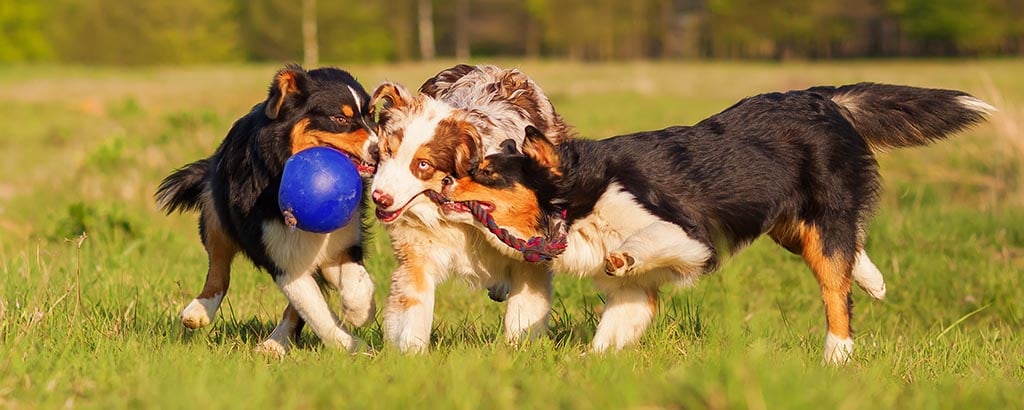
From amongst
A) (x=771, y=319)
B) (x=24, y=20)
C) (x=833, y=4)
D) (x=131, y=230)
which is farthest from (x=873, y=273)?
(x=24, y=20)

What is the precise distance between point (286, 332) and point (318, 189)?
4.45ft

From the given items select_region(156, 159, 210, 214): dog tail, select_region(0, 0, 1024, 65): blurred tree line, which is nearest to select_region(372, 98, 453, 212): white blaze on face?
select_region(156, 159, 210, 214): dog tail

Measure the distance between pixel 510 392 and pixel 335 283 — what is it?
91.7 inches

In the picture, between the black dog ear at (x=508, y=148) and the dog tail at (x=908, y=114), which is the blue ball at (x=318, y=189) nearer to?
the black dog ear at (x=508, y=148)

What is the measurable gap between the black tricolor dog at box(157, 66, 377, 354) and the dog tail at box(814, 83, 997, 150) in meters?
2.70

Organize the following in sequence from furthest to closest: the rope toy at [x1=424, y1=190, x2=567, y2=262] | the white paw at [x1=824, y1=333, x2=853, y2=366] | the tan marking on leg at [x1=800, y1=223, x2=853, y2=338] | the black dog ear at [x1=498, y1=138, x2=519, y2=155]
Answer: the tan marking on leg at [x1=800, y1=223, x2=853, y2=338] → the white paw at [x1=824, y1=333, x2=853, y2=366] → the black dog ear at [x1=498, y1=138, x2=519, y2=155] → the rope toy at [x1=424, y1=190, x2=567, y2=262]

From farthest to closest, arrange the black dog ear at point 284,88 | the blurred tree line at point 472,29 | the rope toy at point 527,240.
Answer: the blurred tree line at point 472,29 < the black dog ear at point 284,88 < the rope toy at point 527,240

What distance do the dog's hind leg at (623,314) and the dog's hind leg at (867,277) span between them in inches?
58.7

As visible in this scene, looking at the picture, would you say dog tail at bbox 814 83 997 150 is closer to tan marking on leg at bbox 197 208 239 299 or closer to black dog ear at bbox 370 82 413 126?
black dog ear at bbox 370 82 413 126

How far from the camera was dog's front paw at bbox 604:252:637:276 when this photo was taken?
15.5 feet

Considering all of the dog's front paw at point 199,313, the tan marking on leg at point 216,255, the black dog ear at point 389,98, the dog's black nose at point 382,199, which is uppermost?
the black dog ear at point 389,98

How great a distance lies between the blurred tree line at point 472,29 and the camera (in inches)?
2601

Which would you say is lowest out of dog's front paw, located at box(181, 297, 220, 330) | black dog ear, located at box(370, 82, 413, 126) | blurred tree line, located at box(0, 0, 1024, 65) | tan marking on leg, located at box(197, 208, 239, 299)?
blurred tree line, located at box(0, 0, 1024, 65)

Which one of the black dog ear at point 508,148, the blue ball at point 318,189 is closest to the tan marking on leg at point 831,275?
the black dog ear at point 508,148
